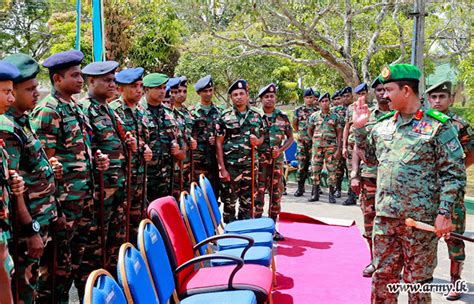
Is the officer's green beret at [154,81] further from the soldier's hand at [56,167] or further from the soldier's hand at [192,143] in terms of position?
the soldier's hand at [56,167]

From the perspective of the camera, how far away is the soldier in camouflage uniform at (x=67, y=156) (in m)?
3.24

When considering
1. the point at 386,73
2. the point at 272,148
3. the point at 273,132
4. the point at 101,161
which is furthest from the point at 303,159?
the point at 386,73

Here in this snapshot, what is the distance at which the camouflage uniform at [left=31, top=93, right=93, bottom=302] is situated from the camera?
324cm

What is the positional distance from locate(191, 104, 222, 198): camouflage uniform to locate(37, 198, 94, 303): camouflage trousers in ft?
8.11

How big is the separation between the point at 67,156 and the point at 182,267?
115 centimetres

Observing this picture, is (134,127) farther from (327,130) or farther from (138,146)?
(327,130)

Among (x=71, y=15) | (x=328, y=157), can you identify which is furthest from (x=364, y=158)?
(x=71, y=15)

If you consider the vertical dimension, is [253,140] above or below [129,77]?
below

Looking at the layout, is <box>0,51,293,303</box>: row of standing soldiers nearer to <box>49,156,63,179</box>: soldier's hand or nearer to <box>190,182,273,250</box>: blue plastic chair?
<box>49,156,63,179</box>: soldier's hand

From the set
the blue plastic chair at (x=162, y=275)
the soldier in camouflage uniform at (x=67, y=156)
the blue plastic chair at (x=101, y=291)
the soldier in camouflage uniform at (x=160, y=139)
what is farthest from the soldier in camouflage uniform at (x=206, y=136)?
the blue plastic chair at (x=101, y=291)

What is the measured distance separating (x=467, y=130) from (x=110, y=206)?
2.94 m

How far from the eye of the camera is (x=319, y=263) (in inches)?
197

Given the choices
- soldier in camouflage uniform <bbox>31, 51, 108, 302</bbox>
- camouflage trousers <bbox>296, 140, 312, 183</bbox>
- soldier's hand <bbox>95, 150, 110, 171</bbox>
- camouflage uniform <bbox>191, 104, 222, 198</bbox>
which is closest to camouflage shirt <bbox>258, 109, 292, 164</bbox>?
camouflage uniform <bbox>191, 104, 222, 198</bbox>

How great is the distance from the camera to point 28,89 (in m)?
2.94
